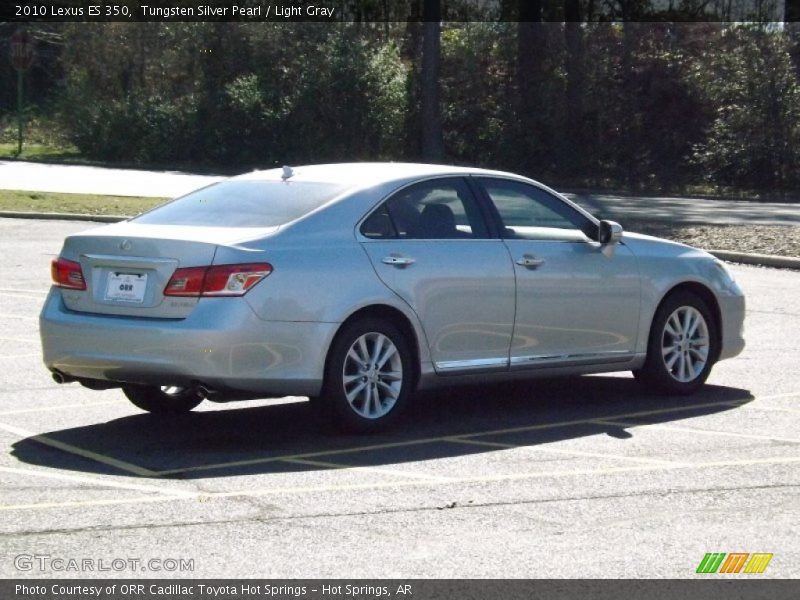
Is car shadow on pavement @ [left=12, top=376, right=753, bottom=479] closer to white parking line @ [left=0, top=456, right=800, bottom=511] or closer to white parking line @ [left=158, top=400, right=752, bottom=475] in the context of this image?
white parking line @ [left=158, top=400, right=752, bottom=475]

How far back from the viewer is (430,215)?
30.7 feet

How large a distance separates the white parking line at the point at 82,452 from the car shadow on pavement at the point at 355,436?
0.04 feet

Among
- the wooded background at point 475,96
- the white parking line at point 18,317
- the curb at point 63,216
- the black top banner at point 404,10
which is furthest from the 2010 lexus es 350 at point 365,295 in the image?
the black top banner at point 404,10

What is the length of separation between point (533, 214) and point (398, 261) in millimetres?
1453

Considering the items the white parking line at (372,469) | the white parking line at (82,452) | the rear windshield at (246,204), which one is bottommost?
the white parking line at (82,452)

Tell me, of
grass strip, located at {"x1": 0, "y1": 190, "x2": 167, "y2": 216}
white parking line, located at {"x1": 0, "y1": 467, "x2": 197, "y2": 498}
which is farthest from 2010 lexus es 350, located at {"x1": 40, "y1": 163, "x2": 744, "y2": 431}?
grass strip, located at {"x1": 0, "y1": 190, "x2": 167, "y2": 216}

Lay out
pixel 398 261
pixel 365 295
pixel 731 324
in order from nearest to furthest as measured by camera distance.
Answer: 1. pixel 365 295
2. pixel 398 261
3. pixel 731 324

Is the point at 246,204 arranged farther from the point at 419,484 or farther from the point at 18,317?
the point at 18,317

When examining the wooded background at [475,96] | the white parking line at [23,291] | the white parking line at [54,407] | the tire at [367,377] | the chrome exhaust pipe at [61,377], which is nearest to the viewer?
the tire at [367,377]

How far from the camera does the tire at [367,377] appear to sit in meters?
8.62

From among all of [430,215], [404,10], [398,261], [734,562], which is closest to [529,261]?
[430,215]

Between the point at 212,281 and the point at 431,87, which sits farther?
the point at 431,87

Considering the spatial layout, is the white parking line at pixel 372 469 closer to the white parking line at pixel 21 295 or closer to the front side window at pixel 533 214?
the front side window at pixel 533 214
